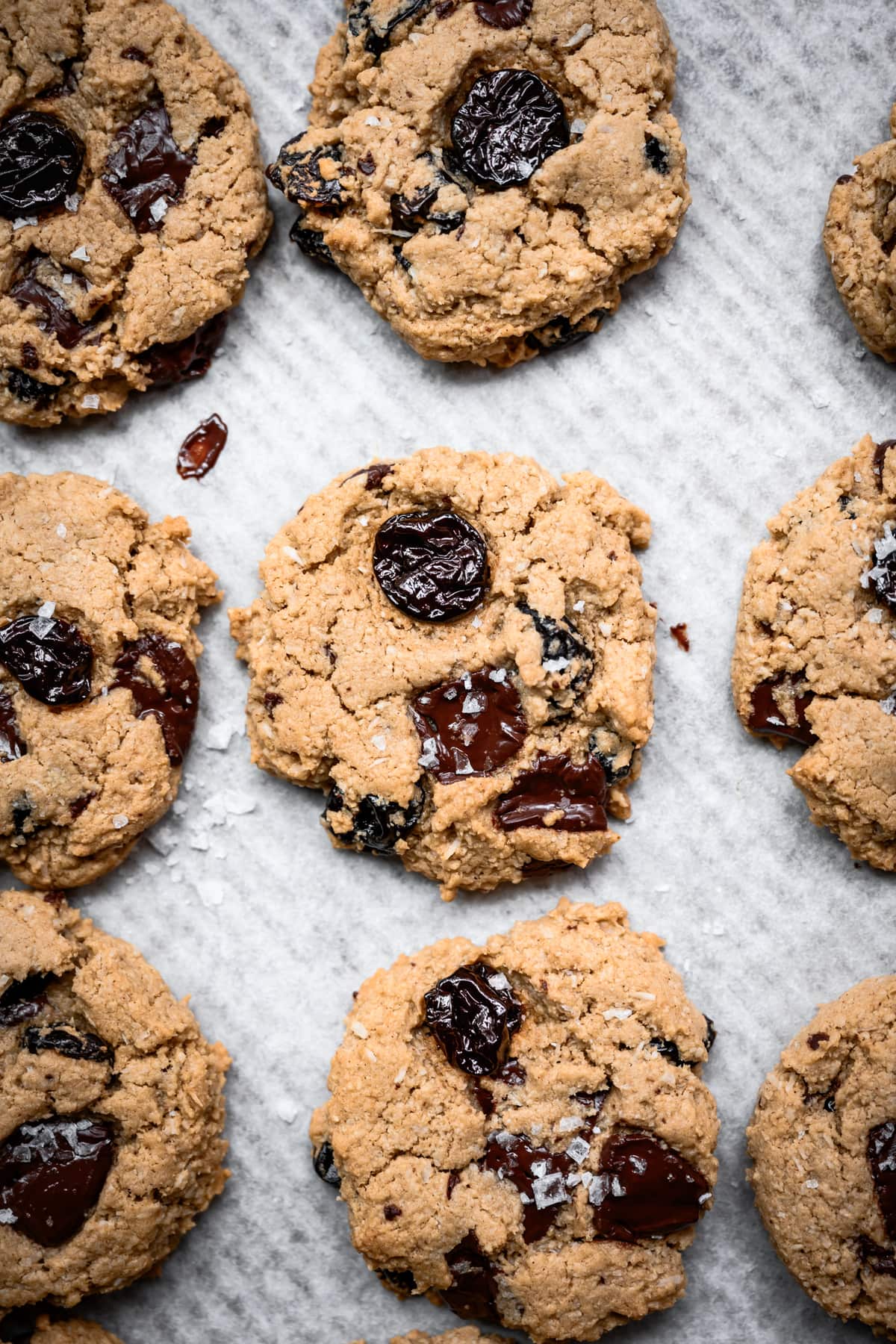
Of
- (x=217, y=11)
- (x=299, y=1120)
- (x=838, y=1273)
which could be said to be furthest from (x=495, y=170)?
(x=838, y=1273)

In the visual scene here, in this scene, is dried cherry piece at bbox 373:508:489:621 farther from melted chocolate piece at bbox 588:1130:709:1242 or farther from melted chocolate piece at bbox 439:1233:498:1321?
melted chocolate piece at bbox 439:1233:498:1321

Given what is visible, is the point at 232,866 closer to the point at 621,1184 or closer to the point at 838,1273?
the point at 621,1184

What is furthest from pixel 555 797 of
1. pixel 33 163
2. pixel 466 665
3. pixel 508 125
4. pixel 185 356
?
pixel 33 163

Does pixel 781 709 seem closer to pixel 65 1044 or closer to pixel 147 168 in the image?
pixel 65 1044

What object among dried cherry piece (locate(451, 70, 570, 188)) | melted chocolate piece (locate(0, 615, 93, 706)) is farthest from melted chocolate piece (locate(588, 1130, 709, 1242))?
dried cherry piece (locate(451, 70, 570, 188))

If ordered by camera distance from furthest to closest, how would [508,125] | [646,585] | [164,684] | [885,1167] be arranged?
1. [646,585]
2. [164,684]
3. [508,125]
4. [885,1167]

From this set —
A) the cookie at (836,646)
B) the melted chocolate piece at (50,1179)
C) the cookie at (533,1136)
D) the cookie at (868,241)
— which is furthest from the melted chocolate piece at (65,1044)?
the cookie at (868,241)
